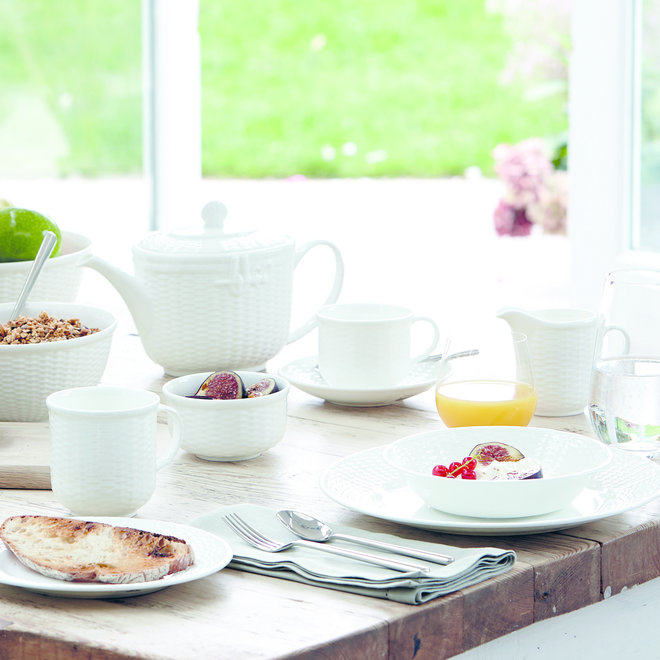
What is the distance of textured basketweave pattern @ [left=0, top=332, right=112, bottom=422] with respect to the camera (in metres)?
1.20

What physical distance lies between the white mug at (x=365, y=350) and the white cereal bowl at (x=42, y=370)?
26 centimetres

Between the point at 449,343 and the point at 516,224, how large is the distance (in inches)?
121

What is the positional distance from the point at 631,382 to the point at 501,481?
10.3 inches

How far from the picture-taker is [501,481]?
868 millimetres

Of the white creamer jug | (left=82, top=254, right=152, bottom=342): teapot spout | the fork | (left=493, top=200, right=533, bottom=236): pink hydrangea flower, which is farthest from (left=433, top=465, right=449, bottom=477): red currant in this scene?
(left=493, top=200, right=533, bottom=236): pink hydrangea flower

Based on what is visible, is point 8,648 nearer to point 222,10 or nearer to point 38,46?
point 38,46

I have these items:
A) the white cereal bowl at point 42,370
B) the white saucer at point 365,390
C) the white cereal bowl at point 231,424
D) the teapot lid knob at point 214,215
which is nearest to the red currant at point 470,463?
the white cereal bowl at point 231,424

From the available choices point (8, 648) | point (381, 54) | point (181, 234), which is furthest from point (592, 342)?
point (381, 54)

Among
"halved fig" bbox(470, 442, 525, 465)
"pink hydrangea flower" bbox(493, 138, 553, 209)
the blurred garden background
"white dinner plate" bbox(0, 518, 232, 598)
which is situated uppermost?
the blurred garden background

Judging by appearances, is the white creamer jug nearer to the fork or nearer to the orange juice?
the orange juice

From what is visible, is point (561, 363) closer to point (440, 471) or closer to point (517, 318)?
point (517, 318)

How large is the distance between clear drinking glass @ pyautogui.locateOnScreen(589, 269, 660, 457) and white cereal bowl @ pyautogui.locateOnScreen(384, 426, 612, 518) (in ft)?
0.36

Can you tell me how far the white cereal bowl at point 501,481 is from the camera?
0.87 meters

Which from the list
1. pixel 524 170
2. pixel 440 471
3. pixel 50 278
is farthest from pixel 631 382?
pixel 524 170
